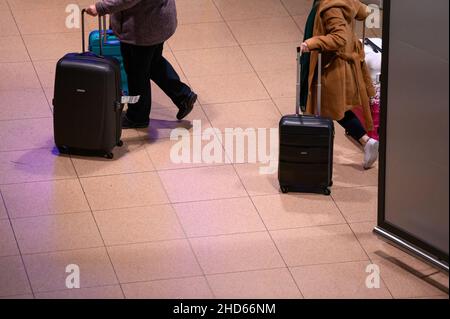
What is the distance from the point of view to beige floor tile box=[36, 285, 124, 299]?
6.32 metres

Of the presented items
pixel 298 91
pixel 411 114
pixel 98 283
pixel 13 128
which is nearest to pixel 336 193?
pixel 298 91

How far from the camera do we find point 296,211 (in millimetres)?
7160

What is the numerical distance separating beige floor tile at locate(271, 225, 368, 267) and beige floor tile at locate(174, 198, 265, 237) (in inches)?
8.4

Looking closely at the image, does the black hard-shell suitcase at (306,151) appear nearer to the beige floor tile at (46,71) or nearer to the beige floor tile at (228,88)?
the beige floor tile at (228,88)

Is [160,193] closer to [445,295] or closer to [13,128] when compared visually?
[13,128]

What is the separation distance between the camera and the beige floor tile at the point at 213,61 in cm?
897

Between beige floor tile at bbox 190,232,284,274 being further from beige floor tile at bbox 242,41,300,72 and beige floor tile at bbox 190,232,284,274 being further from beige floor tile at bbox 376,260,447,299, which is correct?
beige floor tile at bbox 242,41,300,72

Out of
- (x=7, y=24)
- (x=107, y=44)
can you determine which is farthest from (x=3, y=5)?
(x=107, y=44)

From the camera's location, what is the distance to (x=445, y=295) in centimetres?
630

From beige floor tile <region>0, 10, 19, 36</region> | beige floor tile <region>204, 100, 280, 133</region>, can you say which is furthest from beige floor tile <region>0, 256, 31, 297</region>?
beige floor tile <region>0, 10, 19, 36</region>

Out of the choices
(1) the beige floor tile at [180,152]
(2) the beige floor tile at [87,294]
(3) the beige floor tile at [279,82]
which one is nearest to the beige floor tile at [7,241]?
(2) the beige floor tile at [87,294]

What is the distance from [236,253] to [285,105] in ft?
6.61

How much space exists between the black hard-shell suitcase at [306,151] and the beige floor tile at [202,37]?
2.16m

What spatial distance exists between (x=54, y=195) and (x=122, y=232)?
66 centimetres
